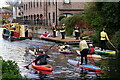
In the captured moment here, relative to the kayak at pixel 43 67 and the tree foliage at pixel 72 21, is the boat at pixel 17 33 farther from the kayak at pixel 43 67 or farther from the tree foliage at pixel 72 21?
the kayak at pixel 43 67

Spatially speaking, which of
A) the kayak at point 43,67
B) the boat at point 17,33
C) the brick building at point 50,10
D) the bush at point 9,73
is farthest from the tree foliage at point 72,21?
the bush at point 9,73

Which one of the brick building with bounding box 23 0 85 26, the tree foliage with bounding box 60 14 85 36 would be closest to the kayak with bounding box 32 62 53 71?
the tree foliage with bounding box 60 14 85 36

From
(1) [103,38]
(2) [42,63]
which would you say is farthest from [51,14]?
(2) [42,63]

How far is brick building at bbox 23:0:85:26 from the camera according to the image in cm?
4872

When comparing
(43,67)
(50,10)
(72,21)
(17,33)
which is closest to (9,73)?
(43,67)

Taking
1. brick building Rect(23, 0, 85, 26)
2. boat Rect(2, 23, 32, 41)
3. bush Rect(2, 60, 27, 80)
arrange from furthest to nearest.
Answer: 1. brick building Rect(23, 0, 85, 26)
2. boat Rect(2, 23, 32, 41)
3. bush Rect(2, 60, 27, 80)

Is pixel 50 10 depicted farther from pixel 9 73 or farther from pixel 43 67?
pixel 9 73

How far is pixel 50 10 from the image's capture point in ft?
172

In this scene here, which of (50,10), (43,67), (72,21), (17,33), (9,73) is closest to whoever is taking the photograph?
(9,73)

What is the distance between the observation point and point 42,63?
55.9ft

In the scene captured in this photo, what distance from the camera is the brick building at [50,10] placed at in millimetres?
48719

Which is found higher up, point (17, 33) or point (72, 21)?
point (72, 21)

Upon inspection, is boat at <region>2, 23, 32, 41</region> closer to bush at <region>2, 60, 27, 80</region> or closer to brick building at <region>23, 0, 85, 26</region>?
brick building at <region>23, 0, 85, 26</region>

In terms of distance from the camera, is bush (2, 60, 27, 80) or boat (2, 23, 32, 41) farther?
boat (2, 23, 32, 41)
